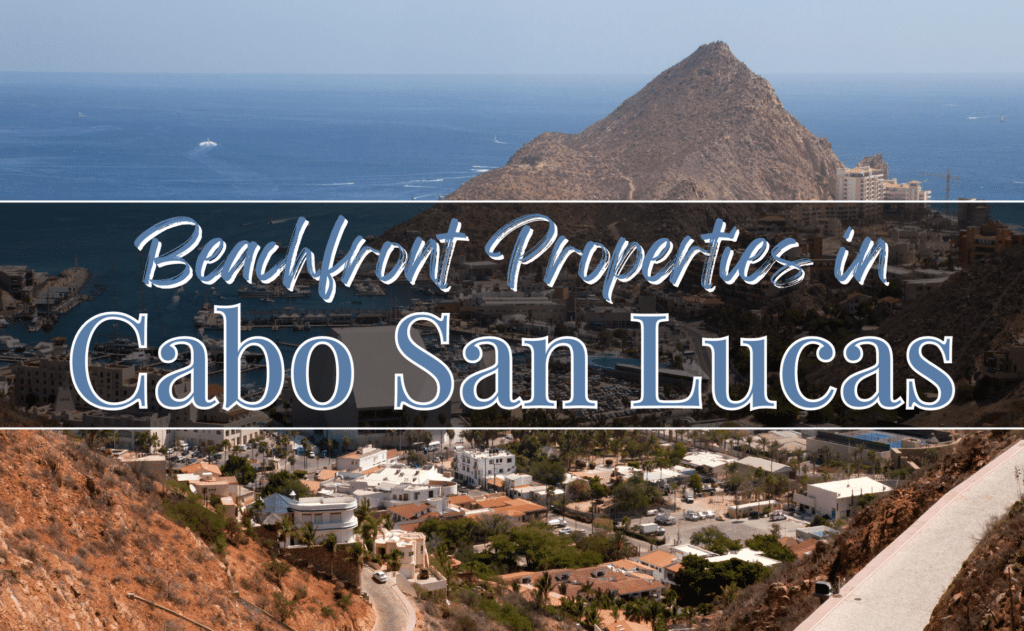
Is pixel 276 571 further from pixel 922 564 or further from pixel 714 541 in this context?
pixel 714 541

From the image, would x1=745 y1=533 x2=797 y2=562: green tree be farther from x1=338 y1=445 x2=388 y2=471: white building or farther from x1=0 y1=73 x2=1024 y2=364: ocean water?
x1=0 y1=73 x2=1024 y2=364: ocean water

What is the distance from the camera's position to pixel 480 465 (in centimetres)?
4434

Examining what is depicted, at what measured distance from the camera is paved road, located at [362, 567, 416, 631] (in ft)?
65.1

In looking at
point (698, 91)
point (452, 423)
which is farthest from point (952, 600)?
point (698, 91)

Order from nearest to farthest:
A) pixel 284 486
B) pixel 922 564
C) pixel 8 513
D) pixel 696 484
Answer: pixel 922 564, pixel 8 513, pixel 284 486, pixel 696 484

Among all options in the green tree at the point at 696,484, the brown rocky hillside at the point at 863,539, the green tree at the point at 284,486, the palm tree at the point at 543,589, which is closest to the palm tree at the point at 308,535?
the palm tree at the point at 543,589

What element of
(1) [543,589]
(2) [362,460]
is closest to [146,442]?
(2) [362,460]

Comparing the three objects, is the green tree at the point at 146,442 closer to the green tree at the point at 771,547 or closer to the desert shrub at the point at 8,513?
the desert shrub at the point at 8,513

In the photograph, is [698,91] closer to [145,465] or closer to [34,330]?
[145,465]

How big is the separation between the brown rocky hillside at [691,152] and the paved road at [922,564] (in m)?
59.8

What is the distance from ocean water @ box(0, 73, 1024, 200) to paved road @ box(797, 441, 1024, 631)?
91.7 meters

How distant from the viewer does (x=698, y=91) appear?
282 ft

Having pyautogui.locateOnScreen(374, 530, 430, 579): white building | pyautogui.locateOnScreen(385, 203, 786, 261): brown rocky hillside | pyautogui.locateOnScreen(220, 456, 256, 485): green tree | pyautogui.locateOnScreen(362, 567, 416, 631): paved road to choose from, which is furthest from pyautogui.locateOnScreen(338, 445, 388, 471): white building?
pyautogui.locateOnScreen(385, 203, 786, 261): brown rocky hillside

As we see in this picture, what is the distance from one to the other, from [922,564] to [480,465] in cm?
3390
